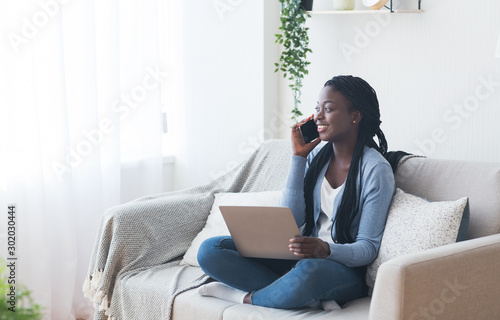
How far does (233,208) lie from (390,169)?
507mm

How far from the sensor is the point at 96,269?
2.14 meters

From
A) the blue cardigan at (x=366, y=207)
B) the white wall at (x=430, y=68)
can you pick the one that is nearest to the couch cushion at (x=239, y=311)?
the blue cardigan at (x=366, y=207)

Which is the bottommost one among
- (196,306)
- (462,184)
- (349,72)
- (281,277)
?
(196,306)

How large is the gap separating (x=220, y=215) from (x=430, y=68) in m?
1.14

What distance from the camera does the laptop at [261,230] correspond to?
1801 mm

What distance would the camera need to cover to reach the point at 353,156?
200 centimetres

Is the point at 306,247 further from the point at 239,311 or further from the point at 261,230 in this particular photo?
the point at 239,311

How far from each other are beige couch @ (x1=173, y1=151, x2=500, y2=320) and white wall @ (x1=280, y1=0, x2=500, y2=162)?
0.67m

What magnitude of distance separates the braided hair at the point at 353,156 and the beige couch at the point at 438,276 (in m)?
0.16

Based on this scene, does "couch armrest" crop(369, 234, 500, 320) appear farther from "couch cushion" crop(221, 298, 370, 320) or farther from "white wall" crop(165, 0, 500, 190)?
"white wall" crop(165, 0, 500, 190)

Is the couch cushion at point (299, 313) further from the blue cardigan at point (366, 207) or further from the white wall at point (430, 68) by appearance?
the white wall at point (430, 68)

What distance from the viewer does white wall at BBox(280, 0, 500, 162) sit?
254cm

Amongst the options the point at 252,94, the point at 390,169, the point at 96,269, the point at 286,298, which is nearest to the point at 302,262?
the point at 286,298

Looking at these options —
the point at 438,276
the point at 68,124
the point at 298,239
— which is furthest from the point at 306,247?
the point at 68,124
